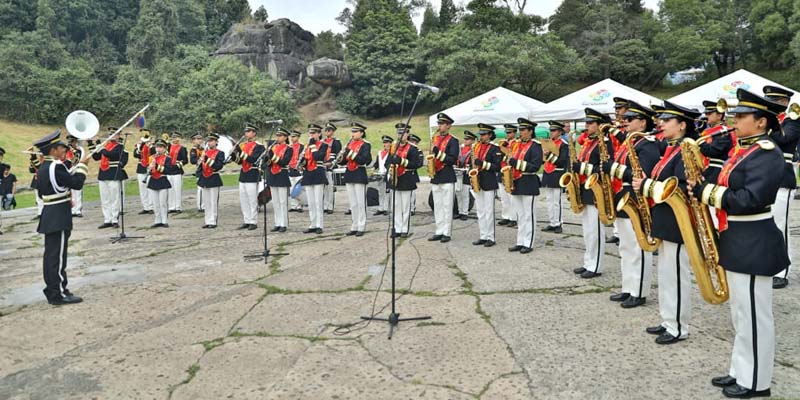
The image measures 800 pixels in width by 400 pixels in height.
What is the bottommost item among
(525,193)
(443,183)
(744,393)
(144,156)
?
(744,393)

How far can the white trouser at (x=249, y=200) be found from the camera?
12.3 m

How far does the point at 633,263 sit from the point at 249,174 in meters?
8.61

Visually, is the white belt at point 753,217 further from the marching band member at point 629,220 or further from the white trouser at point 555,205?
the white trouser at point 555,205

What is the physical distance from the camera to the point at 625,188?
241 inches

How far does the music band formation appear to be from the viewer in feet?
12.9

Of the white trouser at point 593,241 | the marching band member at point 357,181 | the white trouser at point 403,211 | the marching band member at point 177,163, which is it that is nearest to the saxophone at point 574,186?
the white trouser at point 593,241

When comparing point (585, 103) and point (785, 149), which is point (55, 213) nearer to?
point (785, 149)

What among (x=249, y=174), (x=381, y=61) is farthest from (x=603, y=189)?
(x=381, y=61)

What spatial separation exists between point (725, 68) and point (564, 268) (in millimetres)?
46369

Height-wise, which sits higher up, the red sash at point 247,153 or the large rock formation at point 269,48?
the large rock formation at point 269,48

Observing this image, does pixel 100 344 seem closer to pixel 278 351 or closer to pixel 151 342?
pixel 151 342

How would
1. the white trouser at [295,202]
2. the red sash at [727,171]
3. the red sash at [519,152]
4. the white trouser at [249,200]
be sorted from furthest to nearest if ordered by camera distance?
the white trouser at [295,202] → the white trouser at [249,200] → the red sash at [519,152] → the red sash at [727,171]

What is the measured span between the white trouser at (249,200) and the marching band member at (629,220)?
8.11m

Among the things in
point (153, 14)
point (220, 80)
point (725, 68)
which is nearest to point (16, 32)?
point (153, 14)
